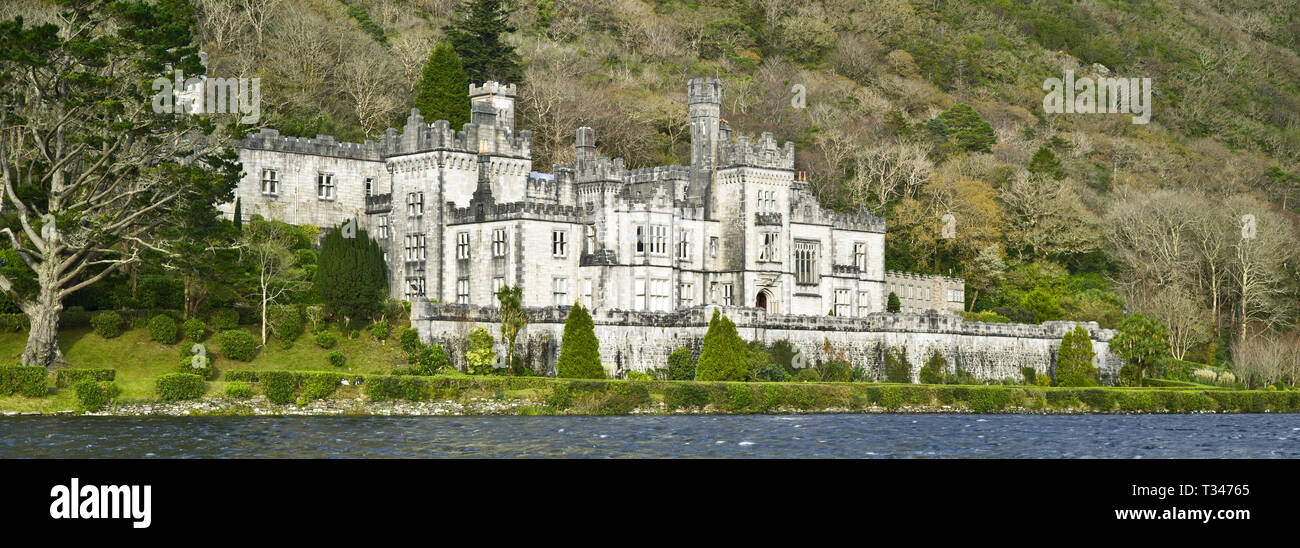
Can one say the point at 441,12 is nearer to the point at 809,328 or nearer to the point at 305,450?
the point at 809,328

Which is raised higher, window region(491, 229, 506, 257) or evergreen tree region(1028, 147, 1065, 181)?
evergreen tree region(1028, 147, 1065, 181)

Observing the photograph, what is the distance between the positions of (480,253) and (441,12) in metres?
54.8

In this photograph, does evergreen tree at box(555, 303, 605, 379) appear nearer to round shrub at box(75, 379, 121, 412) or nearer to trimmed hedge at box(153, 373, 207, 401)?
trimmed hedge at box(153, 373, 207, 401)

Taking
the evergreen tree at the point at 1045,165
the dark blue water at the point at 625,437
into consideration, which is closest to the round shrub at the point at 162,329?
the dark blue water at the point at 625,437

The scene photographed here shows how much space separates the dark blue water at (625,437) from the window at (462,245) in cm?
2030

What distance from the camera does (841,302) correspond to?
86750mm

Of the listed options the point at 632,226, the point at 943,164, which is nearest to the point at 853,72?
the point at 943,164

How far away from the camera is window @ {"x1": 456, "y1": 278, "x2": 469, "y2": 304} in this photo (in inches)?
3046

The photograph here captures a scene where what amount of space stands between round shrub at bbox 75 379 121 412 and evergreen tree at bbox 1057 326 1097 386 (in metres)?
47.0

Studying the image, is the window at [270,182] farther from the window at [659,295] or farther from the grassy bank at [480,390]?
the window at [659,295]

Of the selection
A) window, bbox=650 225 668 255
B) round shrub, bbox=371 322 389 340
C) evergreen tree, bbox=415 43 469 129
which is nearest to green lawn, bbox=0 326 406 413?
round shrub, bbox=371 322 389 340

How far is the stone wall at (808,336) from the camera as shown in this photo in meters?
69.1

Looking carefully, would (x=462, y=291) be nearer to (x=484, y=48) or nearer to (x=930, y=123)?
(x=484, y=48)

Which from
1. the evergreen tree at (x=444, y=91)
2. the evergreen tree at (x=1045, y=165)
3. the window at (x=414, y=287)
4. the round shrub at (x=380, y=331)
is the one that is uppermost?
the evergreen tree at (x=444, y=91)
